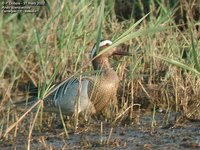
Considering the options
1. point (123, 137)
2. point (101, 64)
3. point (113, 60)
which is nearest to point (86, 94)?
point (101, 64)

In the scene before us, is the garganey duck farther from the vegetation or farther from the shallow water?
the shallow water

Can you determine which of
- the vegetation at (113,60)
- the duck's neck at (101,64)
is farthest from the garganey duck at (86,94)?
the duck's neck at (101,64)

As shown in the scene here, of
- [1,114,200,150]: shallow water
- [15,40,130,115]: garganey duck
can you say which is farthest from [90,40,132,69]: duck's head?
[1,114,200,150]: shallow water

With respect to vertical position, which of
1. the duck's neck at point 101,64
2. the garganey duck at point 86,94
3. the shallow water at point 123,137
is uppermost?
the duck's neck at point 101,64

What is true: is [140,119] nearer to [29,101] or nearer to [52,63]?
[29,101]

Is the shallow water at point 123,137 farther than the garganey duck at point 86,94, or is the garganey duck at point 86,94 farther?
the garganey duck at point 86,94

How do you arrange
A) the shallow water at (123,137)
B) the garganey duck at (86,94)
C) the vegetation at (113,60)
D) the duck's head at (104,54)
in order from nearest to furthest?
the shallow water at (123,137) → the vegetation at (113,60) → the garganey duck at (86,94) → the duck's head at (104,54)

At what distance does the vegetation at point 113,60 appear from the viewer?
7293mm

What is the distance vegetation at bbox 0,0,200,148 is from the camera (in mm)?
7293

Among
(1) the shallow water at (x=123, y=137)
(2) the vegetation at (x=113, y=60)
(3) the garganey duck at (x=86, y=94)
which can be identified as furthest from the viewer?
(3) the garganey duck at (x=86, y=94)

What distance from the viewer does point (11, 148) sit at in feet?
21.6

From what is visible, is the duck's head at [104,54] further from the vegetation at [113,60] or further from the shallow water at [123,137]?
the shallow water at [123,137]

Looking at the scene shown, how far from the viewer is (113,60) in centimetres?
864

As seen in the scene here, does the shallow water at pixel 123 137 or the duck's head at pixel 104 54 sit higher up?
the duck's head at pixel 104 54
